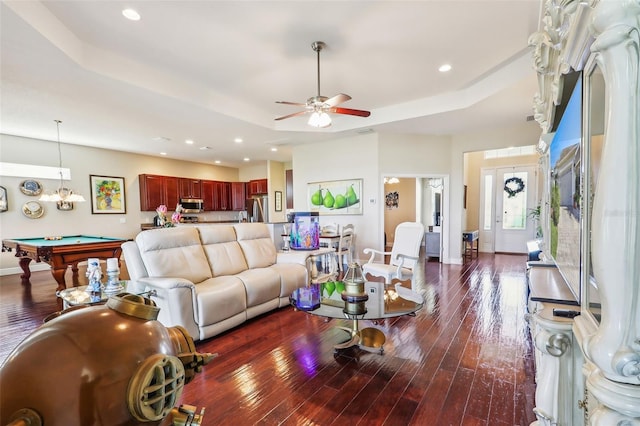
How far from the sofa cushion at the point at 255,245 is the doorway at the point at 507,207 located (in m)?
6.09

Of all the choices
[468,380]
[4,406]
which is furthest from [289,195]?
[4,406]

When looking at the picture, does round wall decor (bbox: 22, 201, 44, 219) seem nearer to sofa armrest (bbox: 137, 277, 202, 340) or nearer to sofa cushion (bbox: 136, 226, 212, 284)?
sofa cushion (bbox: 136, 226, 212, 284)

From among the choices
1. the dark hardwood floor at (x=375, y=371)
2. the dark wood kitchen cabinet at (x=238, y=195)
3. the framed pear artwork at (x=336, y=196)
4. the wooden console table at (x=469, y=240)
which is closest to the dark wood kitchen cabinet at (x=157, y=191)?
the dark wood kitchen cabinet at (x=238, y=195)

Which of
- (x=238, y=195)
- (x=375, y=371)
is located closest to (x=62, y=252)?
(x=375, y=371)

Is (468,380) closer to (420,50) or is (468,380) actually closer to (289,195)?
(420,50)

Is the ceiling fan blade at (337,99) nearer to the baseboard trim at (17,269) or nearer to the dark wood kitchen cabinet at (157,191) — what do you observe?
the dark wood kitchen cabinet at (157,191)

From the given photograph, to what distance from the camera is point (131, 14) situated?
2494 mm

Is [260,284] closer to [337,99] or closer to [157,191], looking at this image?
[337,99]

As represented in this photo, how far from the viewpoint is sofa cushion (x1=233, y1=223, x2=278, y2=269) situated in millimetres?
3621

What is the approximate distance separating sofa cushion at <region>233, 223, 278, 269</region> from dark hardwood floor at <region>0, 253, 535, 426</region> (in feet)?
2.29

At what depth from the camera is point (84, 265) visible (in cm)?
634

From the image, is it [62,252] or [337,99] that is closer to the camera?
[337,99]

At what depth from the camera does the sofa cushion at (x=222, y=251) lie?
3.26 m

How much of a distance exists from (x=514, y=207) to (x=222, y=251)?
23.1 ft
